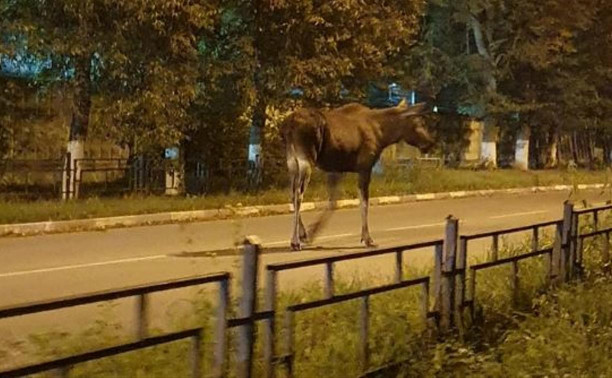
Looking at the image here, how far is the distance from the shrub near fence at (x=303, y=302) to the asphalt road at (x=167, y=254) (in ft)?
2.79

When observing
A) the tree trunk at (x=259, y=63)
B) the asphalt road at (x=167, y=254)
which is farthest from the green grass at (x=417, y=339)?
the tree trunk at (x=259, y=63)

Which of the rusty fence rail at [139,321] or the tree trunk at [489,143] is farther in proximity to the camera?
the tree trunk at [489,143]

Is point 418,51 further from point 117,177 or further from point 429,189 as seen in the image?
point 117,177

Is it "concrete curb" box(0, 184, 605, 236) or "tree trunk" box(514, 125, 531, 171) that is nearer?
"concrete curb" box(0, 184, 605, 236)

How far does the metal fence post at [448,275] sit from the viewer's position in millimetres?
7184

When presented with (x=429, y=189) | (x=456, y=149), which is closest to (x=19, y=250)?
(x=429, y=189)

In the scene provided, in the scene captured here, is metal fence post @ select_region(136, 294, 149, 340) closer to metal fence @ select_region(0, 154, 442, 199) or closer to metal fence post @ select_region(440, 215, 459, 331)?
metal fence post @ select_region(440, 215, 459, 331)

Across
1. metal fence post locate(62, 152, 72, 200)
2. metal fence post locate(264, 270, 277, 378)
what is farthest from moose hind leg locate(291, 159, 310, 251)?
metal fence post locate(264, 270, 277, 378)

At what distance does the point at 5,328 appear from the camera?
7.19m

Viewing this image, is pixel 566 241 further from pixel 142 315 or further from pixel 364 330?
pixel 142 315

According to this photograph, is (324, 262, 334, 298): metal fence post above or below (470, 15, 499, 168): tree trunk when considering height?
below

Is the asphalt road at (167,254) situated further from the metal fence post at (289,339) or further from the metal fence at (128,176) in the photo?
the metal fence at (128,176)

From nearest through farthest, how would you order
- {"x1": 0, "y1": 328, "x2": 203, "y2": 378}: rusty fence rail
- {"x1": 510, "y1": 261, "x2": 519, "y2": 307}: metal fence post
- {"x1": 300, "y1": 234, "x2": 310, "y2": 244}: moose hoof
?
{"x1": 0, "y1": 328, "x2": 203, "y2": 378}: rusty fence rail < {"x1": 510, "y1": 261, "x2": 519, "y2": 307}: metal fence post < {"x1": 300, "y1": 234, "x2": 310, "y2": 244}: moose hoof

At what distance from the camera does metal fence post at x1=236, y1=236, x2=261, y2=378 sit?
5008mm
